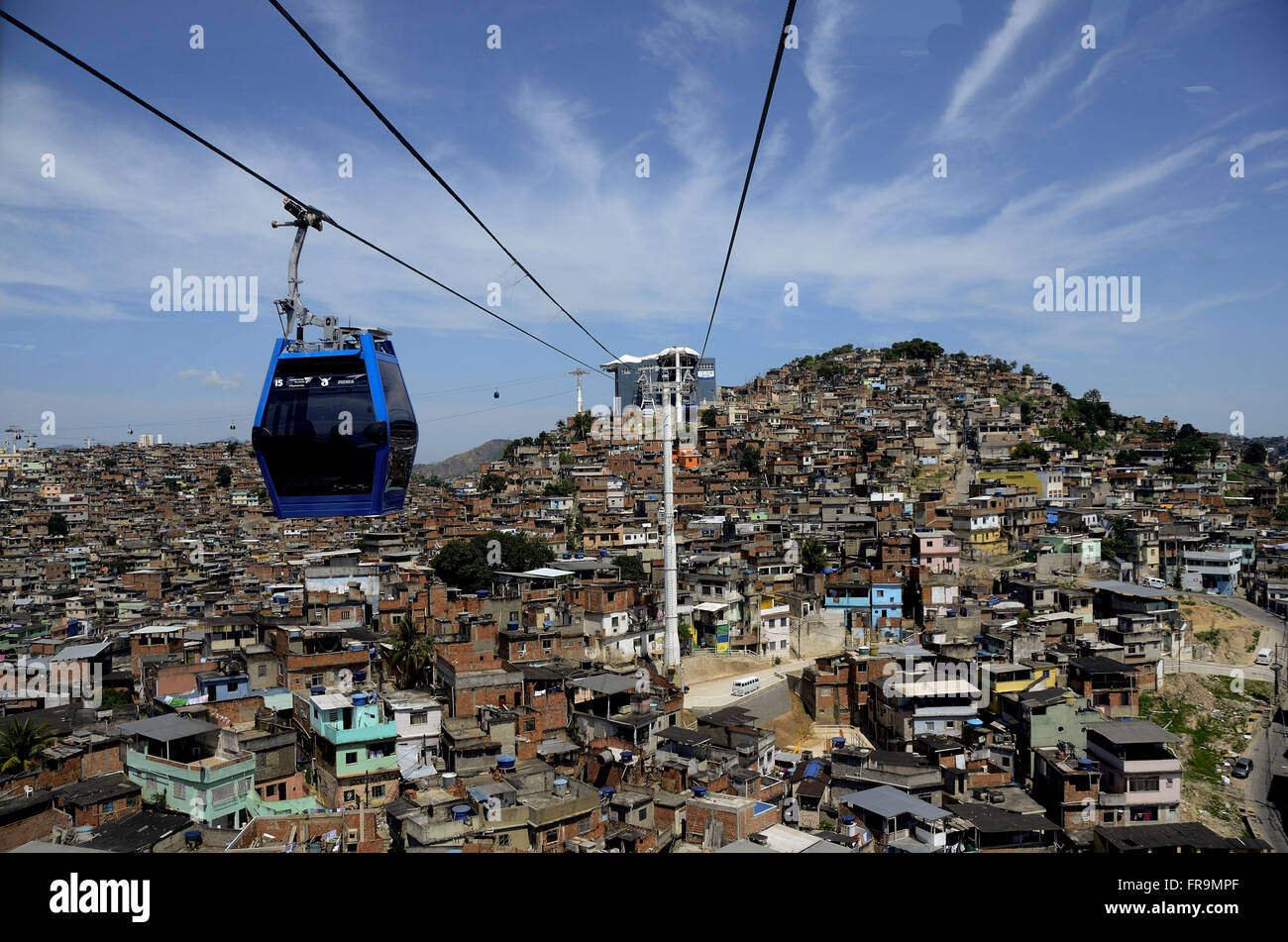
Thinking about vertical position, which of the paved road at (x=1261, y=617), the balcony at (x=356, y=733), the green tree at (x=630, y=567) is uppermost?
the green tree at (x=630, y=567)

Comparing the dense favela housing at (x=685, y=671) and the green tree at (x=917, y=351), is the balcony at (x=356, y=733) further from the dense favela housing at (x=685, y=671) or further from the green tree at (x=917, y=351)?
the green tree at (x=917, y=351)

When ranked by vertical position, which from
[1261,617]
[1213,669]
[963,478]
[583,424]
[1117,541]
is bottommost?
[1213,669]

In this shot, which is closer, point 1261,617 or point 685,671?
point 685,671

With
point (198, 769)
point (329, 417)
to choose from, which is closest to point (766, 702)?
point (198, 769)

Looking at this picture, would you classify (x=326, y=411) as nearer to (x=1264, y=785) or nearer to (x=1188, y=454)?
(x=1264, y=785)

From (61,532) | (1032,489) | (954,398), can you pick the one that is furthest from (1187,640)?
(61,532)

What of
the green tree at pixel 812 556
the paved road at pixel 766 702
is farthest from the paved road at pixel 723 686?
the green tree at pixel 812 556

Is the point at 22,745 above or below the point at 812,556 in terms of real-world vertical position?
below
